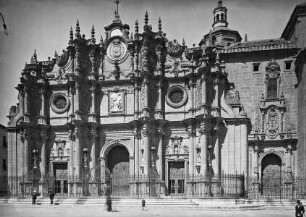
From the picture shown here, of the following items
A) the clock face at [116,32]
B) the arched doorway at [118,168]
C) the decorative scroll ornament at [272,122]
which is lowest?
the arched doorway at [118,168]

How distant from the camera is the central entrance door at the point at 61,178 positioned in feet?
101

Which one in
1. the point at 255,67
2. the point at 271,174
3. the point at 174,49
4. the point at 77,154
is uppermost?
the point at 174,49

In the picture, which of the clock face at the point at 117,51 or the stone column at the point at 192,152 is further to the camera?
the clock face at the point at 117,51

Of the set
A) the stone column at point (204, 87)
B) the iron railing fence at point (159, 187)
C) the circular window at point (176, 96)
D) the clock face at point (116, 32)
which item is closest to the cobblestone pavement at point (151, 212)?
the iron railing fence at point (159, 187)

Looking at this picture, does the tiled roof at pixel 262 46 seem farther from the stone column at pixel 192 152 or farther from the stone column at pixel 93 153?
the stone column at pixel 93 153

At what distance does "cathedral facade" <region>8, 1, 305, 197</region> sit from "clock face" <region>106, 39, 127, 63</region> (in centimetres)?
9

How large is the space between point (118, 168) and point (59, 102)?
25.6 feet

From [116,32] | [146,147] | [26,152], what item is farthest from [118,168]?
[116,32]

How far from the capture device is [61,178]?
31.1 meters

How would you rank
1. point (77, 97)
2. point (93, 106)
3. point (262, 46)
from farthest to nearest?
1. point (93, 106)
2. point (77, 97)
3. point (262, 46)

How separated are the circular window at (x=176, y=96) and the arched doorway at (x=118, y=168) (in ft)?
18.3

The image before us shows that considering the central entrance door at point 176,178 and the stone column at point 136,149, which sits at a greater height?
the stone column at point 136,149

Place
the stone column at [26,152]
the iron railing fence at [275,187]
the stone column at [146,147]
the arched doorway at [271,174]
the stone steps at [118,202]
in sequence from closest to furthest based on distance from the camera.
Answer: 1. the stone steps at [118,202]
2. the iron railing fence at [275,187]
3. the stone column at [146,147]
4. the arched doorway at [271,174]
5. the stone column at [26,152]

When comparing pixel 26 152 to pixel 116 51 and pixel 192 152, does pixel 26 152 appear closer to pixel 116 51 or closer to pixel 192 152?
pixel 116 51
